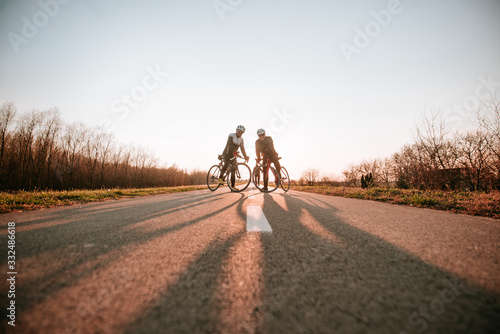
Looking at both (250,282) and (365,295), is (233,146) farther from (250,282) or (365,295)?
(365,295)

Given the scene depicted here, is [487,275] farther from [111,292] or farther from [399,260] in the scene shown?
A: [111,292]

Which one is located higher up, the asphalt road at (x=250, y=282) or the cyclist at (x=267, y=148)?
the cyclist at (x=267, y=148)

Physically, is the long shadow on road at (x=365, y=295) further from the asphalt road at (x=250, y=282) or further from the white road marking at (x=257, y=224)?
the white road marking at (x=257, y=224)

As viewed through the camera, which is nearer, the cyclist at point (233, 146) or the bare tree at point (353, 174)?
the cyclist at point (233, 146)

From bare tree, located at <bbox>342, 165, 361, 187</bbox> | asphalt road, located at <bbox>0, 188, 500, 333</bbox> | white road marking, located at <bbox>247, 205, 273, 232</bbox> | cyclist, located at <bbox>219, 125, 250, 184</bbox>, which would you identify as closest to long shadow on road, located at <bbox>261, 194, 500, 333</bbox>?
asphalt road, located at <bbox>0, 188, 500, 333</bbox>

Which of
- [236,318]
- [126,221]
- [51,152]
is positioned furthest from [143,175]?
[236,318]

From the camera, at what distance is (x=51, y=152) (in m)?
23.3

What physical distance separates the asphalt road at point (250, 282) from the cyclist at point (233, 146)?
5632 mm

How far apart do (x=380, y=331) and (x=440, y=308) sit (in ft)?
1.42

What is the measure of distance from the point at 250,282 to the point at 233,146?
6636 millimetres

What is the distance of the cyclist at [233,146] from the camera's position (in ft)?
24.6

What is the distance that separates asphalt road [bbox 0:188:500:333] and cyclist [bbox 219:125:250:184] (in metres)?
5.63

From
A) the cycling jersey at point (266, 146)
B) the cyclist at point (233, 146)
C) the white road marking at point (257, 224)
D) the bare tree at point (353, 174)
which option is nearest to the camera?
the white road marking at point (257, 224)

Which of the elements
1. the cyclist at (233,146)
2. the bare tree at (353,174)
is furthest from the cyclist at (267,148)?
the bare tree at (353,174)
